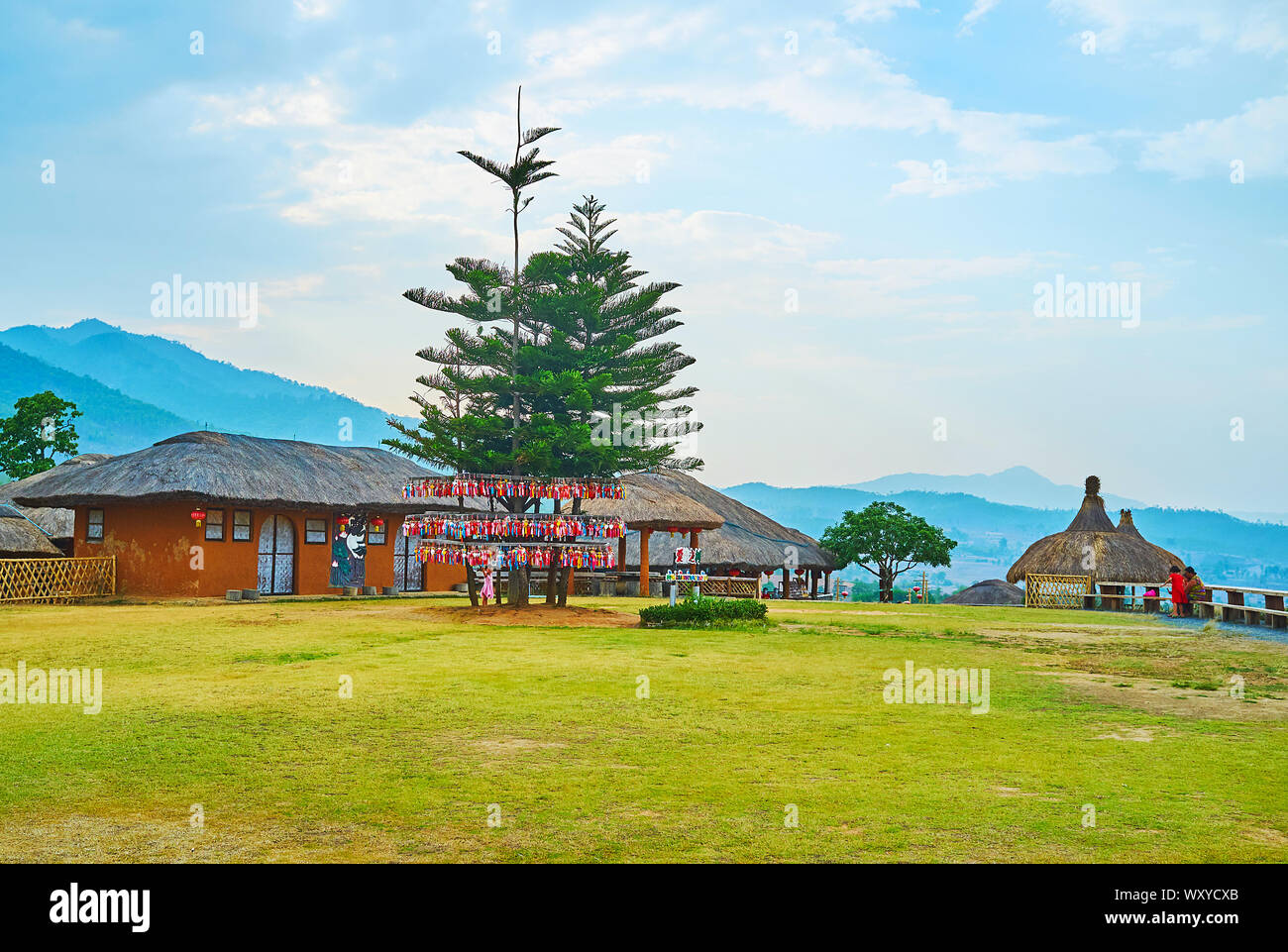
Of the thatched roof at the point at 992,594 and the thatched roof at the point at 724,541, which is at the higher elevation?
the thatched roof at the point at 724,541

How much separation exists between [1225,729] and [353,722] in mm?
6815

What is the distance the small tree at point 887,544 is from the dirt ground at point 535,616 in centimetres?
2693

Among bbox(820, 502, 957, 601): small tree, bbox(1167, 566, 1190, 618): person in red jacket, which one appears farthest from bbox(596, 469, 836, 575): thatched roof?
bbox(1167, 566, 1190, 618): person in red jacket

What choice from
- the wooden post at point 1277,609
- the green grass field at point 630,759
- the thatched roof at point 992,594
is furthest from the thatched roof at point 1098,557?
the green grass field at point 630,759

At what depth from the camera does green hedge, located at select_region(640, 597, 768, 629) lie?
18.9 metres

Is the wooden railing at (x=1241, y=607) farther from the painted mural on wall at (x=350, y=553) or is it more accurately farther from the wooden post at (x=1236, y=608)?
the painted mural on wall at (x=350, y=553)

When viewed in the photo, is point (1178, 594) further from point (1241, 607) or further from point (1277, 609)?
point (1277, 609)

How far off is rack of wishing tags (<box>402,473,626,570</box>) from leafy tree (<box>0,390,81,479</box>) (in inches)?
1061

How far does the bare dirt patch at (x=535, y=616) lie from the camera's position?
19.5 m

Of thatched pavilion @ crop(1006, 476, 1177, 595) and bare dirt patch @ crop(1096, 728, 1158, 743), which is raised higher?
thatched pavilion @ crop(1006, 476, 1177, 595)

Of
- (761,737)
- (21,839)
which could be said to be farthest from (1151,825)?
(21,839)

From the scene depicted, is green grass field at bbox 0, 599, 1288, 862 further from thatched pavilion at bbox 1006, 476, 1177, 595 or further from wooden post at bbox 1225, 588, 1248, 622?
thatched pavilion at bbox 1006, 476, 1177, 595

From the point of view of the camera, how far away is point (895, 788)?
21.2ft

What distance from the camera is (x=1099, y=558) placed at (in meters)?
35.4
